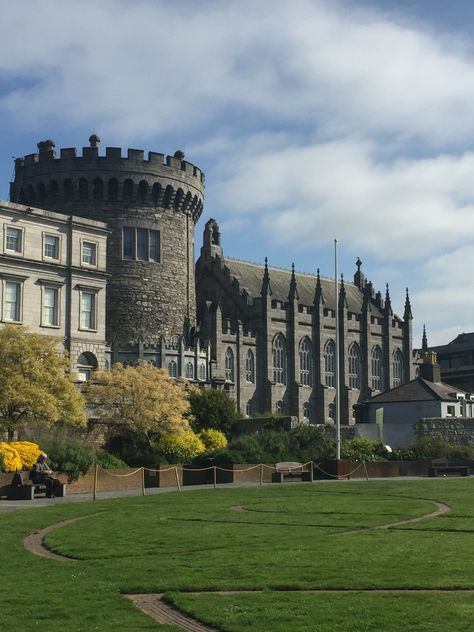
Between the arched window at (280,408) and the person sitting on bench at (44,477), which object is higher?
the arched window at (280,408)

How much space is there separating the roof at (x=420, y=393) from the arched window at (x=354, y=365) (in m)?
32.1

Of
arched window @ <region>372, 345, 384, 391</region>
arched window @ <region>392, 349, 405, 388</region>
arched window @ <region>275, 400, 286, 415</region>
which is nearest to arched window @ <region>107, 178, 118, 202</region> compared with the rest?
arched window @ <region>275, 400, 286, 415</region>

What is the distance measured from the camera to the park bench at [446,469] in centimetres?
4803

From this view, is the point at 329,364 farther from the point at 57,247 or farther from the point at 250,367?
the point at 57,247

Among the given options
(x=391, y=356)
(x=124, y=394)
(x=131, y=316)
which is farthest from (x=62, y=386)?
(x=391, y=356)

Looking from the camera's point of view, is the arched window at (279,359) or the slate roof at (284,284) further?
the slate roof at (284,284)

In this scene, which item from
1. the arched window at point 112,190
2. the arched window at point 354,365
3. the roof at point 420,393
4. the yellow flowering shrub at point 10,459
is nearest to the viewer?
the yellow flowering shrub at point 10,459

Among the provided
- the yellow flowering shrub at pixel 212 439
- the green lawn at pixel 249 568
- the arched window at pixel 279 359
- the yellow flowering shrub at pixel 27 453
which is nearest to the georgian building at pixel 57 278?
the yellow flowering shrub at pixel 212 439

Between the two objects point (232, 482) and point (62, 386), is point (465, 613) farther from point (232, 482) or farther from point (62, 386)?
point (62, 386)

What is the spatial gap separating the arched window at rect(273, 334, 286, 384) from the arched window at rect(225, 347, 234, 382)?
21.9ft

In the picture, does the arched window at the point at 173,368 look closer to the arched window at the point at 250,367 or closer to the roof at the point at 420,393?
the roof at the point at 420,393

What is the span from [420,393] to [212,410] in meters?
15.4

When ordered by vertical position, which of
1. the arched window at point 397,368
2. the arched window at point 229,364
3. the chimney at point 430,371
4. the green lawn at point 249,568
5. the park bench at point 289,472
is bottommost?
the green lawn at point 249,568

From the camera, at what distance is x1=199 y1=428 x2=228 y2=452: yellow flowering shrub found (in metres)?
56.9
